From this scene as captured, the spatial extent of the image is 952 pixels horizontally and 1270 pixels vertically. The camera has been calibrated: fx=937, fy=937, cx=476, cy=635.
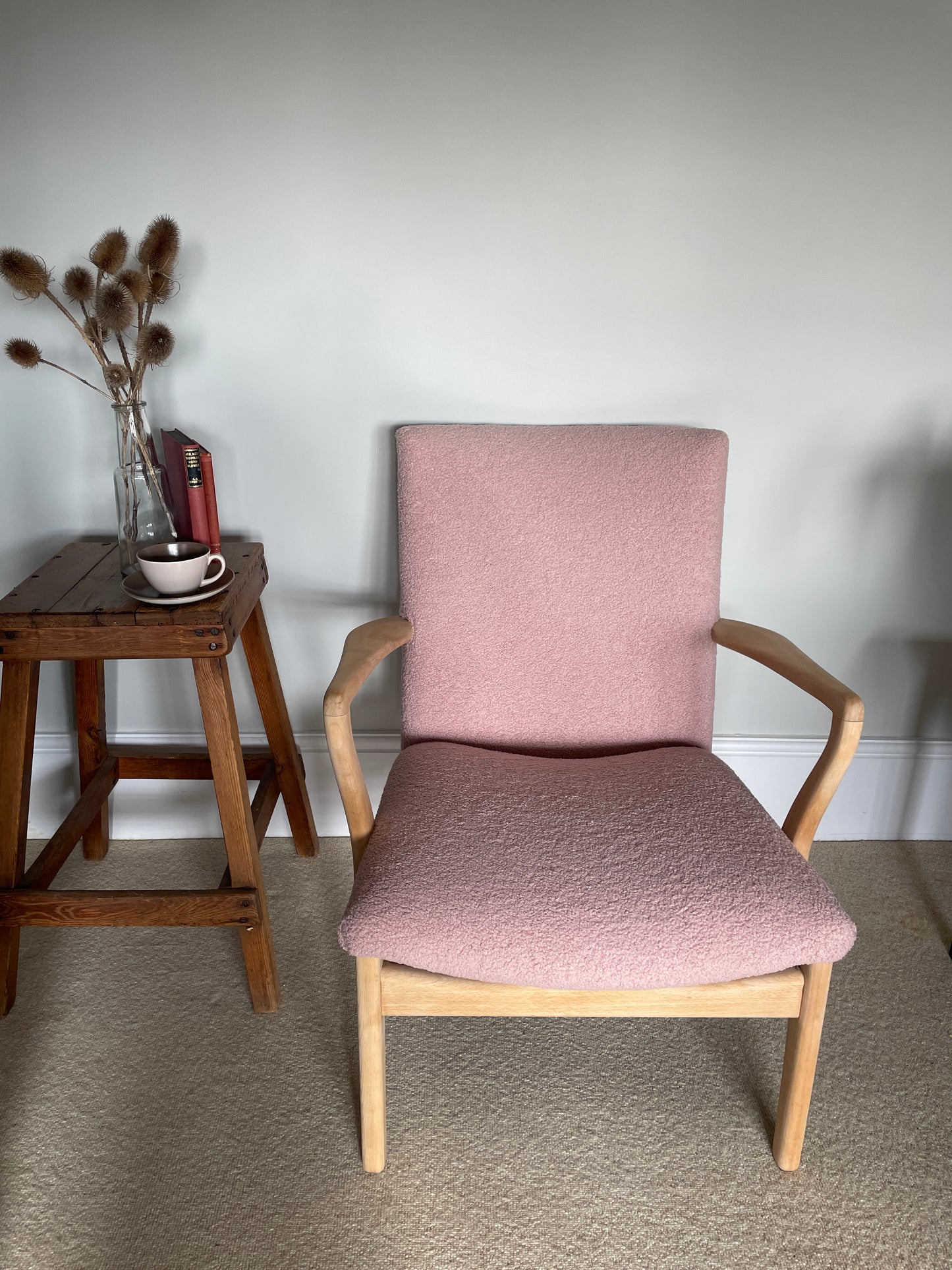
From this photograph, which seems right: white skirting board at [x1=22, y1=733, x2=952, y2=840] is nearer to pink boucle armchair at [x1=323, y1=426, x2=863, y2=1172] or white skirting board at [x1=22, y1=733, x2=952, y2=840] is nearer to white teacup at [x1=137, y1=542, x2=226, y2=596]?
pink boucle armchair at [x1=323, y1=426, x2=863, y2=1172]

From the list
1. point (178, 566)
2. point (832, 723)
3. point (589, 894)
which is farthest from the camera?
point (178, 566)

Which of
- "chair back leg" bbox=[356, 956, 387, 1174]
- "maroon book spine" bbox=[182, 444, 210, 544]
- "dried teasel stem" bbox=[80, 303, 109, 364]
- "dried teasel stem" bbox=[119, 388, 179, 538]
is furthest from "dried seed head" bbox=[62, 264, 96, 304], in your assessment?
"chair back leg" bbox=[356, 956, 387, 1174]

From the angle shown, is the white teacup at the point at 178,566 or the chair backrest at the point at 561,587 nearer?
the white teacup at the point at 178,566

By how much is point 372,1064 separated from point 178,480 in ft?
2.82

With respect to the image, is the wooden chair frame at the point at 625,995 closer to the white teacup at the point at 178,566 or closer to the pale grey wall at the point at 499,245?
the white teacup at the point at 178,566

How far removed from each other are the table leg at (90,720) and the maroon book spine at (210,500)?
0.37 m

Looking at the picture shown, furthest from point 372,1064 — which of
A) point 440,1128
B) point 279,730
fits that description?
point 279,730

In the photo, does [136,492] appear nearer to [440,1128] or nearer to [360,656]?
[360,656]

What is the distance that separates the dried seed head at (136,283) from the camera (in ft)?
4.19

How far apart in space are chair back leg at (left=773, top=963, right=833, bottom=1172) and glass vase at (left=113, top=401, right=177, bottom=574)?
1.05m

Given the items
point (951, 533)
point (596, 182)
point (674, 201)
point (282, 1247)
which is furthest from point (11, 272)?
point (951, 533)

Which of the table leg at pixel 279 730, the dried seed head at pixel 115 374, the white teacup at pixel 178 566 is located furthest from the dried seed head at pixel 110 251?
the table leg at pixel 279 730

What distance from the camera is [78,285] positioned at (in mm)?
1319

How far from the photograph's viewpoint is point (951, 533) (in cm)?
167
